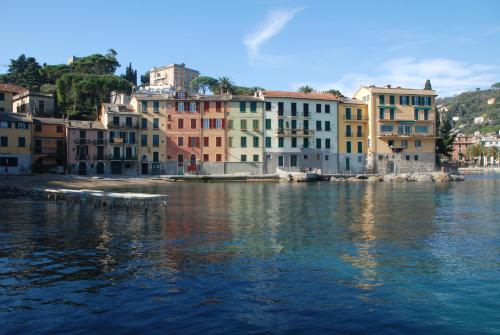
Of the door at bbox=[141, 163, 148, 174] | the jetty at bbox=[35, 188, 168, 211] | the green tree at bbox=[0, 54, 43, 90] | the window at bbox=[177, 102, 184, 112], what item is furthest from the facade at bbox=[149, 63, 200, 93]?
the jetty at bbox=[35, 188, 168, 211]

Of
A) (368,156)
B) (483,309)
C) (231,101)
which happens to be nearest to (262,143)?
(231,101)

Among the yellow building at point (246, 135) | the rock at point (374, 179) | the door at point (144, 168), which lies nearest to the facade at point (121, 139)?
the door at point (144, 168)

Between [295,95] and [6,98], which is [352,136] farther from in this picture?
[6,98]

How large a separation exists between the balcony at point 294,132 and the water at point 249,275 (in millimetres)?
53697

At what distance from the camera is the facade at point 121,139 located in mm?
77812

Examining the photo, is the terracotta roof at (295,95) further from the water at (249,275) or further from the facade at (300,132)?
the water at (249,275)

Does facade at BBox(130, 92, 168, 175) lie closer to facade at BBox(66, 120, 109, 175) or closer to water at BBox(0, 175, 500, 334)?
facade at BBox(66, 120, 109, 175)

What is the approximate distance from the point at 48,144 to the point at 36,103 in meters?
12.8

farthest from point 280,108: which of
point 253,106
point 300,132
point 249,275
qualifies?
point 249,275

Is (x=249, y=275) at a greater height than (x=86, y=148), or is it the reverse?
(x=86, y=148)

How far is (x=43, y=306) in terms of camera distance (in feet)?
43.6

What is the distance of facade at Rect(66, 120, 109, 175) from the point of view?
74.9 m

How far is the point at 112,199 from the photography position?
3975 cm

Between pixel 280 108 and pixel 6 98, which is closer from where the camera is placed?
pixel 6 98
